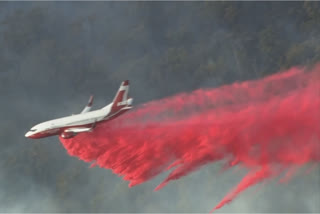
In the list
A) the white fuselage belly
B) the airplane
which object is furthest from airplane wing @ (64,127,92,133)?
the white fuselage belly

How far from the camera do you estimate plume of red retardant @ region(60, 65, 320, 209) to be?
50.8m

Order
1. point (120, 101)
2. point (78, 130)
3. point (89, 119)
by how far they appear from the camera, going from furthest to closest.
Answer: point (120, 101), point (89, 119), point (78, 130)

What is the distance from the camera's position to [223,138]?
51844 mm

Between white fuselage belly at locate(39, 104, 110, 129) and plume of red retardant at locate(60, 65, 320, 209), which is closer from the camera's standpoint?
plume of red retardant at locate(60, 65, 320, 209)

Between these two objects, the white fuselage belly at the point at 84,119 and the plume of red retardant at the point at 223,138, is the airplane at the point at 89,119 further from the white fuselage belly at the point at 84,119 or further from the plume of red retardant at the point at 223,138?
the plume of red retardant at the point at 223,138

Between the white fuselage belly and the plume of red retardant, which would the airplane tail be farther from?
the plume of red retardant

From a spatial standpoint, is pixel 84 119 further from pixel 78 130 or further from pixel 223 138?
pixel 223 138

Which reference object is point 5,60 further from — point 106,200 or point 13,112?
point 106,200

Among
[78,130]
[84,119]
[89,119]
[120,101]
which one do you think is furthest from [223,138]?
[78,130]

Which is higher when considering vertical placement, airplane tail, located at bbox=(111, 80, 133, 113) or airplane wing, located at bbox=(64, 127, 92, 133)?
airplane tail, located at bbox=(111, 80, 133, 113)

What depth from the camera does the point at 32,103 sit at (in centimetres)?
9925

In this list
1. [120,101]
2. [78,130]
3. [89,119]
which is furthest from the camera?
[120,101]

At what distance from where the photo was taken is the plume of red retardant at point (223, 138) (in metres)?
50.8

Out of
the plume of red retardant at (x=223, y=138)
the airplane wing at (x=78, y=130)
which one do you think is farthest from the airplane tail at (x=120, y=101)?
the plume of red retardant at (x=223, y=138)
